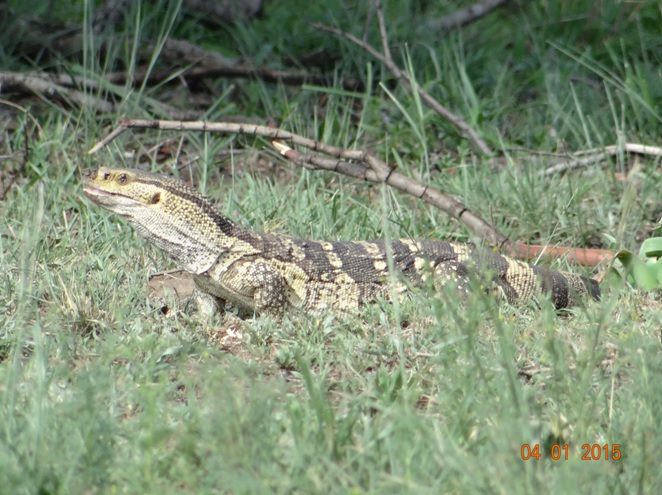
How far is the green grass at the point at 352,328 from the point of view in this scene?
3051 millimetres

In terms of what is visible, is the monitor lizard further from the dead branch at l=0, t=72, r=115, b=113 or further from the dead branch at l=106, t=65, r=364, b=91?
the dead branch at l=106, t=65, r=364, b=91

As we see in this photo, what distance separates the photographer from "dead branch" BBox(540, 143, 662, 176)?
6672mm

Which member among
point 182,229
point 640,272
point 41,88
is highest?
point 640,272

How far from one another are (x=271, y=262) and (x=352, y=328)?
0.66 m

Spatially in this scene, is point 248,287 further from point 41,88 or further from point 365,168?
point 41,88

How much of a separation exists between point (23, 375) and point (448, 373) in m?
1.70

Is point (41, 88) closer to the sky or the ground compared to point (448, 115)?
closer to the ground

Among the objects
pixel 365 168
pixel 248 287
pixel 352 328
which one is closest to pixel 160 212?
pixel 248 287

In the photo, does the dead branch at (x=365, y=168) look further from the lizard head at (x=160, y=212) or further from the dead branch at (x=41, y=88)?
the dead branch at (x=41, y=88)

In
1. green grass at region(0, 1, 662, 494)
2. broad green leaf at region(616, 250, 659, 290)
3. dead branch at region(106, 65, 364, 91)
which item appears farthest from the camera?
dead branch at region(106, 65, 364, 91)

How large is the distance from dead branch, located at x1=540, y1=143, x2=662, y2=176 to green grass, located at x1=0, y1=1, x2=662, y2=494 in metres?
0.10

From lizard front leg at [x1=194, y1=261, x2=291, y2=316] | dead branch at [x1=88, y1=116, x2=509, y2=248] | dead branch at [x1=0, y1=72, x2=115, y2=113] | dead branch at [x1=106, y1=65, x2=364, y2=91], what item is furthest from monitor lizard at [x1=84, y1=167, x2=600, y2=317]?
dead branch at [x1=106, y1=65, x2=364, y2=91]

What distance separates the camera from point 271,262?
16.8 ft

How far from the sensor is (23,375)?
387cm
